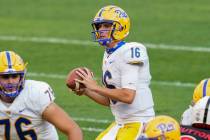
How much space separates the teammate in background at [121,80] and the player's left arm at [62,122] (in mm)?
742

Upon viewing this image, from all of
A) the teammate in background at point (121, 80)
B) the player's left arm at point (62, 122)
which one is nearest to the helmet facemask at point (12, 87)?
the player's left arm at point (62, 122)

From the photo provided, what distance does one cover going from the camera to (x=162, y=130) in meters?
7.58

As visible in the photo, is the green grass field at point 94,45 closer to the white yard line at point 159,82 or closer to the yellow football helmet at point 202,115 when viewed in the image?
the white yard line at point 159,82

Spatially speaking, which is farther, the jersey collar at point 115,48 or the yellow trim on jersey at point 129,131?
the jersey collar at point 115,48

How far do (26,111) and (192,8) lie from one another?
11278mm

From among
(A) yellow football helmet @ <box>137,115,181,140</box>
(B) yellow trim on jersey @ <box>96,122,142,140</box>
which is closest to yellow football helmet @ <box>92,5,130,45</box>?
(B) yellow trim on jersey @ <box>96,122,142,140</box>

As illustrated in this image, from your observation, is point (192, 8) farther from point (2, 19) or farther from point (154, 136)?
point (154, 136)

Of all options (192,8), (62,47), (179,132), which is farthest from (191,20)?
(179,132)

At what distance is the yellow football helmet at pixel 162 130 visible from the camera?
7.55 meters

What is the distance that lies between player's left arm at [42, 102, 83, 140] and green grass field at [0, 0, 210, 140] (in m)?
3.10

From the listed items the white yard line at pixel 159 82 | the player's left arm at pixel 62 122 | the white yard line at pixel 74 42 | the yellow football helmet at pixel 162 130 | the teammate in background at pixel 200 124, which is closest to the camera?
the yellow football helmet at pixel 162 130

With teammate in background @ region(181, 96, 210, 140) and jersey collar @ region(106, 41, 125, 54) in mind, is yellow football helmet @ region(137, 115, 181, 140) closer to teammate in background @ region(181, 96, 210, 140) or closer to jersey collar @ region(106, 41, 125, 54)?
teammate in background @ region(181, 96, 210, 140)

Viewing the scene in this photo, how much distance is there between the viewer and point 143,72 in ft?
31.7

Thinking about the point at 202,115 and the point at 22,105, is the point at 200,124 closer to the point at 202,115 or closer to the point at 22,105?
the point at 202,115
